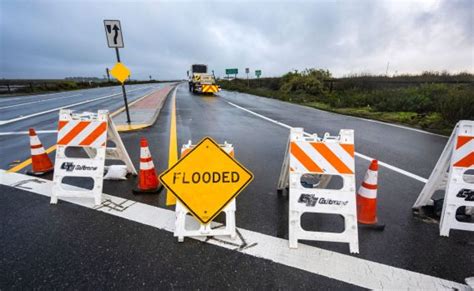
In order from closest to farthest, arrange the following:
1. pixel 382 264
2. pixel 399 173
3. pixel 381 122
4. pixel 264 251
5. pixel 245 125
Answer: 1. pixel 382 264
2. pixel 264 251
3. pixel 399 173
4. pixel 245 125
5. pixel 381 122

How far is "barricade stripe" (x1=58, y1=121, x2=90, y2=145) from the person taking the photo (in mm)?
3221

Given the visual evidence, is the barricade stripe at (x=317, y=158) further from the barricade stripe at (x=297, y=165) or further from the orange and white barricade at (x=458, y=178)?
the orange and white barricade at (x=458, y=178)

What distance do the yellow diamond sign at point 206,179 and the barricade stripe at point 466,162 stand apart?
8.10 ft

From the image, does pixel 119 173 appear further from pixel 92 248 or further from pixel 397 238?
pixel 397 238

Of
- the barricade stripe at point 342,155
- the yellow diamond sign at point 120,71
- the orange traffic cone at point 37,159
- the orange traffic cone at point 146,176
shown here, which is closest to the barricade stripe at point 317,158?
the barricade stripe at point 342,155

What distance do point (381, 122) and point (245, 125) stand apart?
5.68 m

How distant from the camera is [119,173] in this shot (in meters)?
3.65

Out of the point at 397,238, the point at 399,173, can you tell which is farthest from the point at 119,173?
the point at 399,173

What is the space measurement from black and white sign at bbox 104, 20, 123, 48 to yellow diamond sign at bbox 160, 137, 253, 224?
6.05 metres

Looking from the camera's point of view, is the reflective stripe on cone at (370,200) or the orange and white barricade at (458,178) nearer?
the orange and white barricade at (458,178)

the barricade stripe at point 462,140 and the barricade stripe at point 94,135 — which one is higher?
the barricade stripe at point 462,140

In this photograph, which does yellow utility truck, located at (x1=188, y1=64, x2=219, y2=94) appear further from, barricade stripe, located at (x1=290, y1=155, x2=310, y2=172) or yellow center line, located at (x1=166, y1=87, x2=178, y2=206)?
barricade stripe, located at (x1=290, y1=155, x2=310, y2=172)

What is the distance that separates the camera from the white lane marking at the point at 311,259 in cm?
186

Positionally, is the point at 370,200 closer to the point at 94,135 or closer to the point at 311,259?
the point at 311,259
